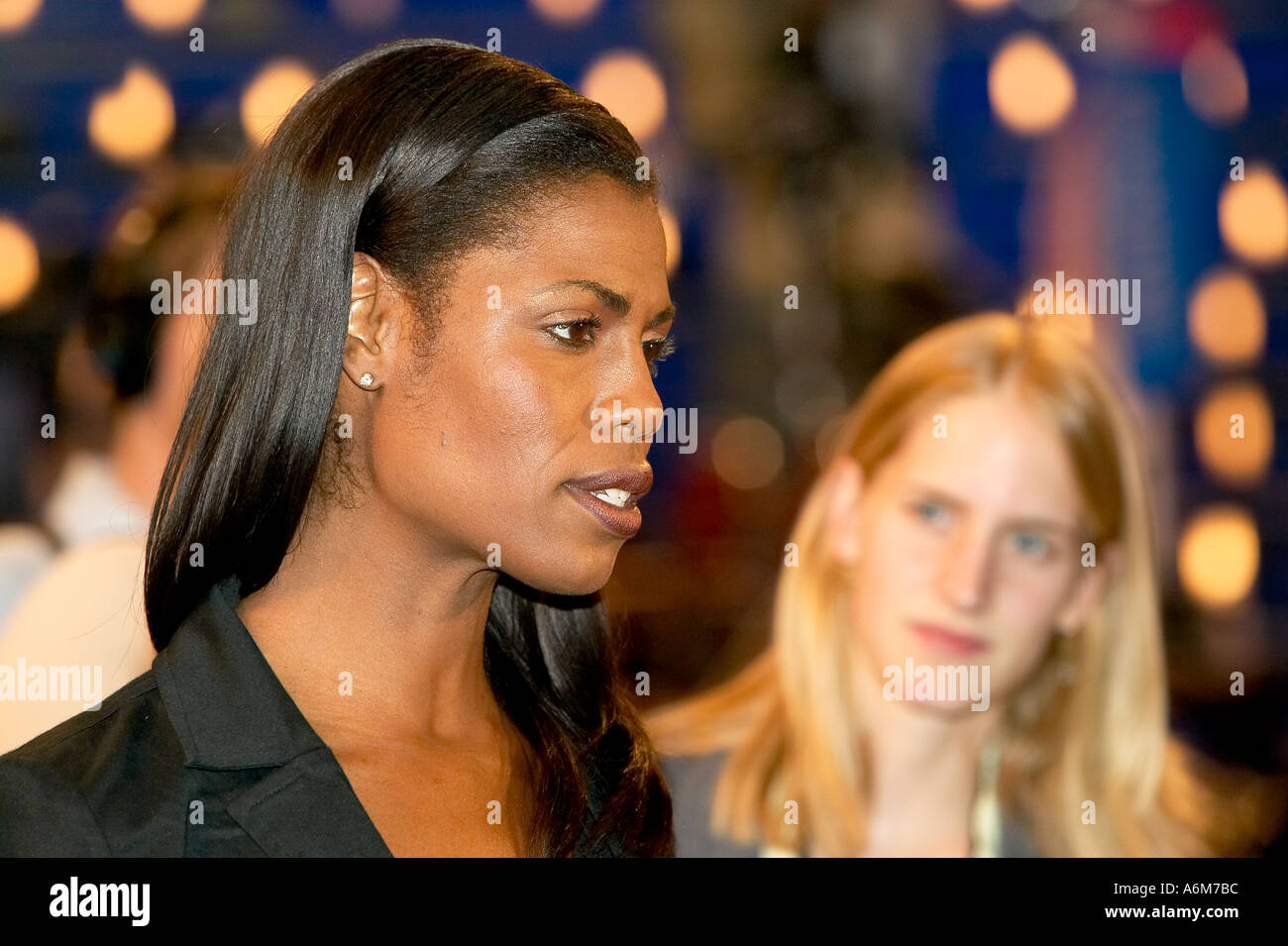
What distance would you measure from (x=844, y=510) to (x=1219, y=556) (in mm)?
1794

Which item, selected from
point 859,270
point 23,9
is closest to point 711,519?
point 859,270

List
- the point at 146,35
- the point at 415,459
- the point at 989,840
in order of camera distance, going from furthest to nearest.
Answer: the point at 146,35, the point at 989,840, the point at 415,459

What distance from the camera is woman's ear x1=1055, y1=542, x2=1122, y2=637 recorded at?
2268 millimetres

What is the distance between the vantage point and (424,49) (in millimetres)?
1178

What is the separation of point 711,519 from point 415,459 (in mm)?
2578

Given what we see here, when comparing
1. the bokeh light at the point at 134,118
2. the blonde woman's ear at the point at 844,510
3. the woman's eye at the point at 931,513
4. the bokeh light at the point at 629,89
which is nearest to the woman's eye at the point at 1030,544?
the woman's eye at the point at 931,513

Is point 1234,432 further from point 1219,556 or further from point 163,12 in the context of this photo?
point 163,12

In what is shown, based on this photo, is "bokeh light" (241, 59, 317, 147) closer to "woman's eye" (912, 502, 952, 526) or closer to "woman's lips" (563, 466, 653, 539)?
"woman's eye" (912, 502, 952, 526)

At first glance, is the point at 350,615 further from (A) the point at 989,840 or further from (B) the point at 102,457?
(A) the point at 989,840

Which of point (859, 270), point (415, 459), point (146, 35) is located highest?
point (146, 35)

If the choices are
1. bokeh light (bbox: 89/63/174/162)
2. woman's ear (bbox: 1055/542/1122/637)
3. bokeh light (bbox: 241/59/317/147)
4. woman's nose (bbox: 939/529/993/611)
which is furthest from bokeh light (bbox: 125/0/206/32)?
woman's ear (bbox: 1055/542/1122/637)

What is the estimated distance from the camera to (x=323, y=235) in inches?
44.1

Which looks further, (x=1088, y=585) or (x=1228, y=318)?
(x=1228, y=318)

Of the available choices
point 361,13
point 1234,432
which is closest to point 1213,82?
point 1234,432
